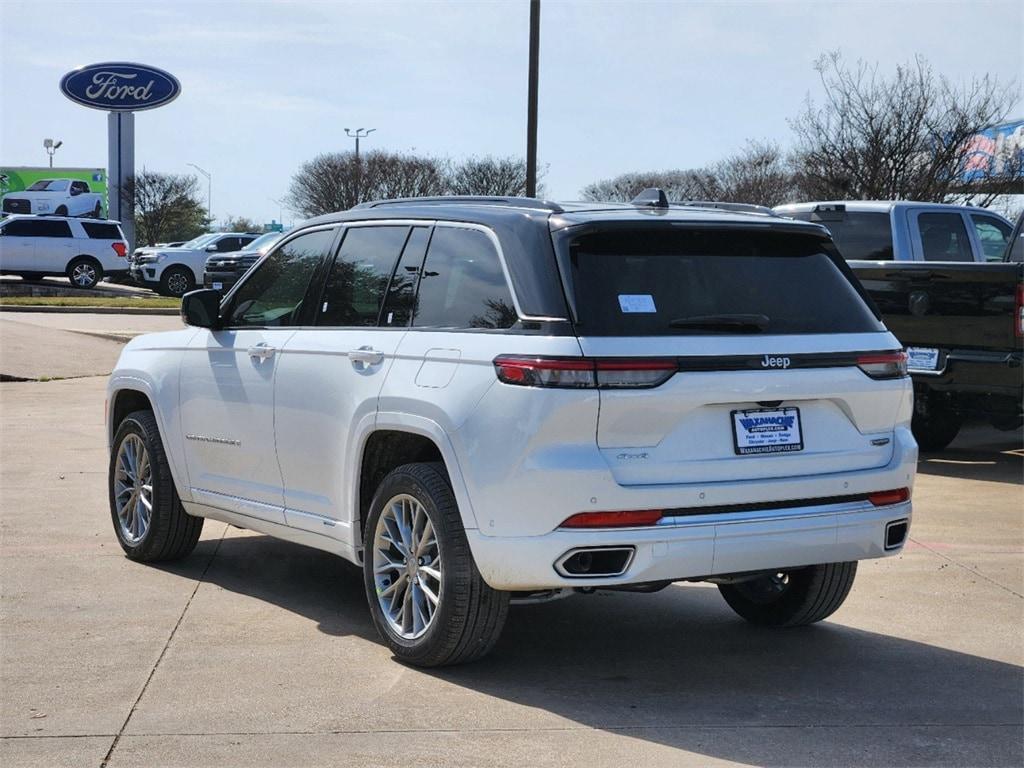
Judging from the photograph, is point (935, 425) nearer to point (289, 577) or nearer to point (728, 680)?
point (289, 577)

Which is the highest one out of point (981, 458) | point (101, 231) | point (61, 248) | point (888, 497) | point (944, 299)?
point (101, 231)

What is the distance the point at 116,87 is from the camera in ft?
173

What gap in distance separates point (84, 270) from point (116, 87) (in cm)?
1737

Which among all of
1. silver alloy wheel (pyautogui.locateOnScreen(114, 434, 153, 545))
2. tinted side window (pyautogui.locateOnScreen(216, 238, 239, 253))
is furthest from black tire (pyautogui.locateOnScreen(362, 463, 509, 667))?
tinted side window (pyautogui.locateOnScreen(216, 238, 239, 253))

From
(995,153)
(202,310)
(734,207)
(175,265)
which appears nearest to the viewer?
(734,207)

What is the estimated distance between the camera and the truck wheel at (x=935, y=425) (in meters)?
12.2

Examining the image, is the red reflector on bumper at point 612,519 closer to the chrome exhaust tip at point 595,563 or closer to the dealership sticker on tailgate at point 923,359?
the chrome exhaust tip at point 595,563

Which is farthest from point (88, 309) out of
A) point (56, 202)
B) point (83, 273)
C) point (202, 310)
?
point (56, 202)

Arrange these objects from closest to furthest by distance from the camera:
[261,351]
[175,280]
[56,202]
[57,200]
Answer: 1. [261,351]
2. [175,280]
3. [56,202]
4. [57,200]

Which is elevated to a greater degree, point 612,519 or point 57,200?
point 57,200

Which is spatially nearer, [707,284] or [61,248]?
[707,284]

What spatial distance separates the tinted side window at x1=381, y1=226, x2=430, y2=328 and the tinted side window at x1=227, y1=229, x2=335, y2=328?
619mm

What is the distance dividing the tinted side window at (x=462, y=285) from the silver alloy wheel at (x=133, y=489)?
230cm

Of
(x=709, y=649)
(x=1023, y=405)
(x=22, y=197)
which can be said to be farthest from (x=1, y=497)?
(x=22, y=197)
